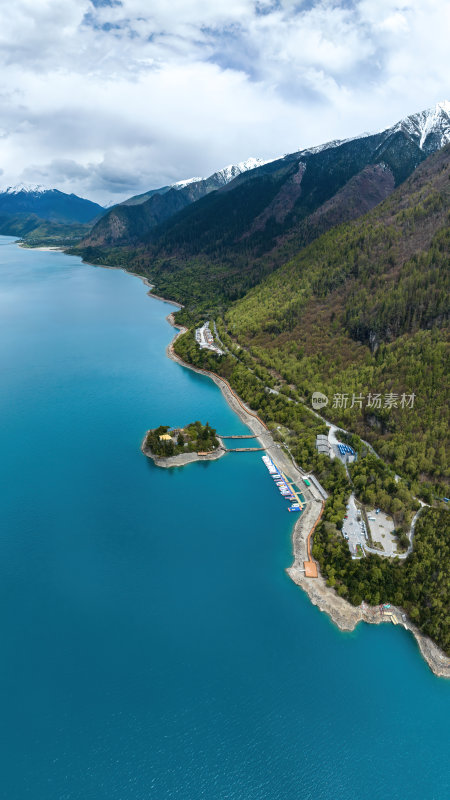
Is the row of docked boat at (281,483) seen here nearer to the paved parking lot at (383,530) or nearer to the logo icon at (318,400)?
the paved parking lot at (383,530)

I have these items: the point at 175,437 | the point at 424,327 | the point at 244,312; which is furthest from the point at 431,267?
the point at 175,437

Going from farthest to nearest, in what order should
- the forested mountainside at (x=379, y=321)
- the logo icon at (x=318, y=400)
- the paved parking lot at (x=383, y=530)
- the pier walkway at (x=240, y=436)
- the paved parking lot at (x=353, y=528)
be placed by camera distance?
the logo icon at (x=318, y=400)
the pier walkway at (x=240, y=436)
the forested mountainside at (x=379, y=321)
the paved parking lot at (x=353, y=528)
the paved parking lot at (x=383, y=530)

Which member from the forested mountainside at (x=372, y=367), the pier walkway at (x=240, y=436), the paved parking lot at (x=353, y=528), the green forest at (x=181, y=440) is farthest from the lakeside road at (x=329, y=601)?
the green forest at (x=181, y=440)

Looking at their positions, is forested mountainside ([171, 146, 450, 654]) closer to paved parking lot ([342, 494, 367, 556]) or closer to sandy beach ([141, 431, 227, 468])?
paved parking lot ([342, 494, 367, 556])

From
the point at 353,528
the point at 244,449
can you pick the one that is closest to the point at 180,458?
the point at 244,449

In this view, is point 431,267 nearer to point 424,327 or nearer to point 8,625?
point 424,327

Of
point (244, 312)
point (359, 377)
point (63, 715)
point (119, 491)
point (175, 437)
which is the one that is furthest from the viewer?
point (244, 312)

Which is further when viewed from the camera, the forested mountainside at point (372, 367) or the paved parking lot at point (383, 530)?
the paved parking lot at point (383, 530)
